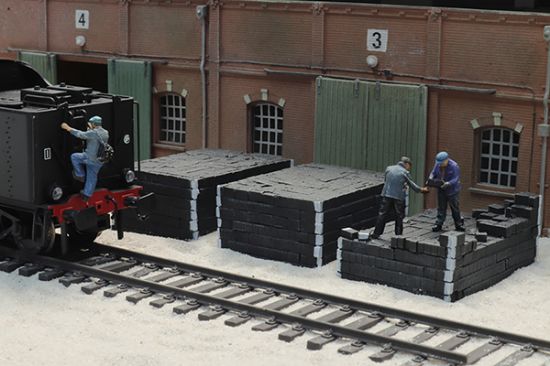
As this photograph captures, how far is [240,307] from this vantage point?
16172mm

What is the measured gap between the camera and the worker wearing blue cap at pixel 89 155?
17.7 m

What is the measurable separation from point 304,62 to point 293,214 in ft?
17.7

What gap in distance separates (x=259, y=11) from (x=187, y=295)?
8.94 meters

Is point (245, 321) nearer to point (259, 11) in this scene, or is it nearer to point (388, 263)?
point (388, 263)

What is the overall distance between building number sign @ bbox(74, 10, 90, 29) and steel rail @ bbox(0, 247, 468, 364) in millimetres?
9317

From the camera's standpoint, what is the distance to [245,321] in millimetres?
15867

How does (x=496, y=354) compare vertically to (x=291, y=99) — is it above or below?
below

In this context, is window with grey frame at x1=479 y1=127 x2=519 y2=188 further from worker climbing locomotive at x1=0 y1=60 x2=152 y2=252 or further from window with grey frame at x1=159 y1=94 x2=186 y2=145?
window with grey frame at x1=159 y1=94 x2=186 y2=145

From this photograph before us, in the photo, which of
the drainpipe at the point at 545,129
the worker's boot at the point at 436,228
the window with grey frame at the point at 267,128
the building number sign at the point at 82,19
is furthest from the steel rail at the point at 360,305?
the building number sign at the point at 82,19

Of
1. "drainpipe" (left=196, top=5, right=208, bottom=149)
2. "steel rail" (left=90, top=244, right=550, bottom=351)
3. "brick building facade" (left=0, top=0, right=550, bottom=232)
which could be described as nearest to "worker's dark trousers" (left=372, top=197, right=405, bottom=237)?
"steel rail" (left=90, top=244, right=550, bottom=351)

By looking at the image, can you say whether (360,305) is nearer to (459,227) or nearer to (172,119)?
(459,227)

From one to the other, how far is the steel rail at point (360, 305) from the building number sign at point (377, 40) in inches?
267

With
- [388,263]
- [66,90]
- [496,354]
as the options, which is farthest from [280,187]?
[496,354]

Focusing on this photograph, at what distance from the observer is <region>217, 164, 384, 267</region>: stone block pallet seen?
1886cm
